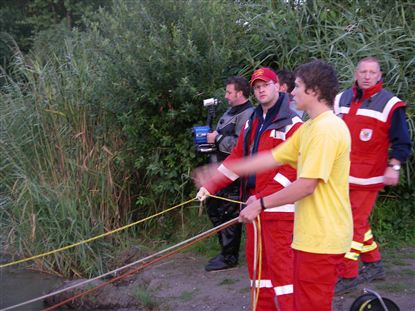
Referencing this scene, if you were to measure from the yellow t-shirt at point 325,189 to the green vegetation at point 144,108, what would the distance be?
3.40m

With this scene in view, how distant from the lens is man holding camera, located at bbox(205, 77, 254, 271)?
5.80 metres

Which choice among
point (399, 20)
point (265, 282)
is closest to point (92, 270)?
point (265, 282)

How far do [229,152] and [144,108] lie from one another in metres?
1.65

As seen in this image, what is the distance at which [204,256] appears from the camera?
6754 millimetres

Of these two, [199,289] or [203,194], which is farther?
[199,289]

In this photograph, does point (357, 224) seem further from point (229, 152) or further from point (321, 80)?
point (321, 80)

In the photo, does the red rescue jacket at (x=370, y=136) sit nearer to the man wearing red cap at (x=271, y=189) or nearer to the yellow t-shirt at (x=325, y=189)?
the man wearing red cap at (x=271, y=189)

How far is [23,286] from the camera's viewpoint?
6457 millimetres

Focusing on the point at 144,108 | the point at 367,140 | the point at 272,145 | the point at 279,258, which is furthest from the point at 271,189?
the point at 144,108

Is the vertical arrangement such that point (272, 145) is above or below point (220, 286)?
above

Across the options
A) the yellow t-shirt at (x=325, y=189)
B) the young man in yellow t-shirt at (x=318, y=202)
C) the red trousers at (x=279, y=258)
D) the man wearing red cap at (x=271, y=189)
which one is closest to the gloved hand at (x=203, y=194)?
the man wearing red cap at (x=271, y=189)

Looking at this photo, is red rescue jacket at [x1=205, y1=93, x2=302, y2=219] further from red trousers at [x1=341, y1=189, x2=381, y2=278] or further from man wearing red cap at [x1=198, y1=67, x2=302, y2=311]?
red trousers at [x1=341, y1=189, x2=381, y2=278]

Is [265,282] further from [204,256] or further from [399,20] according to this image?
[399,20]

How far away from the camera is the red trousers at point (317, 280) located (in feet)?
11.0
